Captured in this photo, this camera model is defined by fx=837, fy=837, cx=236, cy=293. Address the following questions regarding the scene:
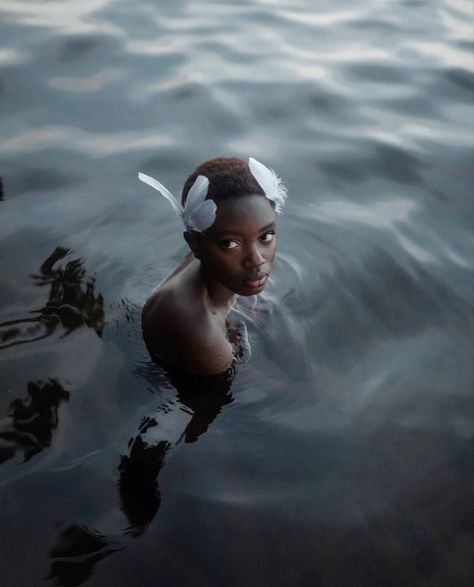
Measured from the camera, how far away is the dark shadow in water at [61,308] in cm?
361

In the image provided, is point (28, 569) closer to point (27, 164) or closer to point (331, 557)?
point (331, 557)

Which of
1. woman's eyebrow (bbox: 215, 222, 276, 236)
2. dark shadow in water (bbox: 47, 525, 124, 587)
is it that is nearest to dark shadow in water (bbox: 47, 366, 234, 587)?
dark shadow in water (bbox: 47, 525, 124, 587)

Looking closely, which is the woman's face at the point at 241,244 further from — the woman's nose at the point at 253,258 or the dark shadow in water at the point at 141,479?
the dark shadow in water at the point at 141,479

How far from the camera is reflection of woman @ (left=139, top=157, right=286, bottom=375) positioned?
3.10 metres

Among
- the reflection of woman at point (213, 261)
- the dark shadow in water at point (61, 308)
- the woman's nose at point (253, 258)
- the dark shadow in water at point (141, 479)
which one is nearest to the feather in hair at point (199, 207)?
the reflection of woman at point (213, 261)

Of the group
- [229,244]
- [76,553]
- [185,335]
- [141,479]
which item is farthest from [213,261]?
[76,553]

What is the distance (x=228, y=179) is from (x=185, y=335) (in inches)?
25.4

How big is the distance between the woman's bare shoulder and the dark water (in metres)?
0.12

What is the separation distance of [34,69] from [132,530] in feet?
13.4

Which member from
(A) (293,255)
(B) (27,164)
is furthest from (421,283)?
(B) (27,164)

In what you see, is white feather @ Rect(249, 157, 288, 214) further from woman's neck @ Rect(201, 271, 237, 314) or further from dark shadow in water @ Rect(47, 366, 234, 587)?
dark shadow in water @ Rect(47, 366, 234, 587)

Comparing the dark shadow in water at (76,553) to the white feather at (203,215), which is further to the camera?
the white feather at (203,215)

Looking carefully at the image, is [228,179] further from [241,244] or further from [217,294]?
[217,294]

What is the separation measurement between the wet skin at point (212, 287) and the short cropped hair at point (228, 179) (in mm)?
28
